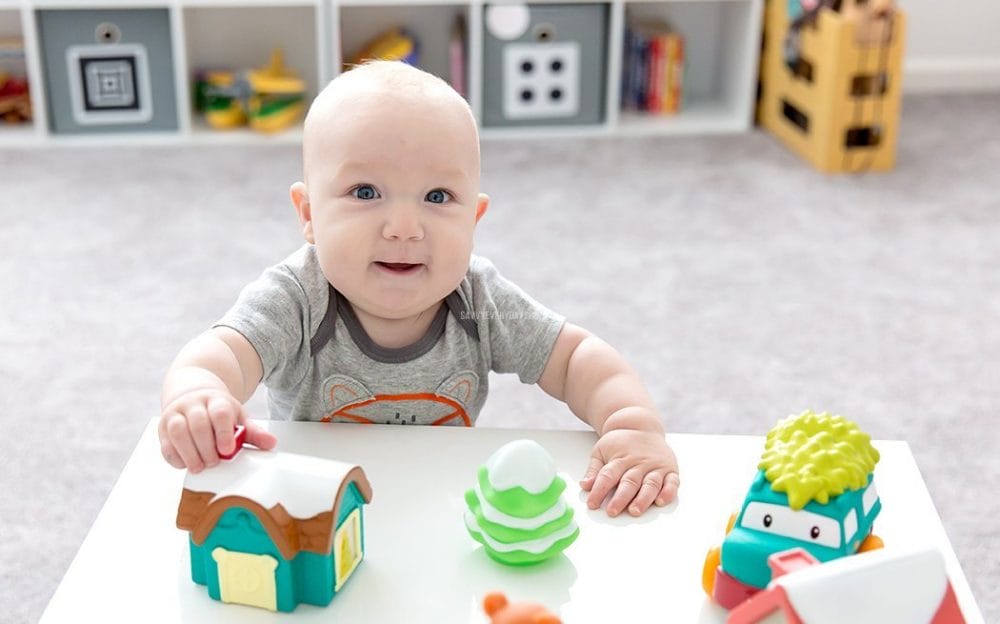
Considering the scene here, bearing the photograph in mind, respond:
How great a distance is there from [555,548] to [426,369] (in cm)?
30

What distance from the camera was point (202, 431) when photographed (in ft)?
2.65

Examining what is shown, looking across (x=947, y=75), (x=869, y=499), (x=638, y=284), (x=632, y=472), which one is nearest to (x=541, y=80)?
(x=638, y=284)

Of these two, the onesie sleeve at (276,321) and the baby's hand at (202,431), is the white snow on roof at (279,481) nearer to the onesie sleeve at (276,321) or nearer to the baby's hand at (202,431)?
the baby's hand at (202,431)

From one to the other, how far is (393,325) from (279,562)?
350 millimetres

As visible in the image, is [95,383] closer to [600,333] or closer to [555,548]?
[600,333]

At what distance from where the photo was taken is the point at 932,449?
1.74 meters

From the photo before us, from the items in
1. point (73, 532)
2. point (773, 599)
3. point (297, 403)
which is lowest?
point (73, 532)

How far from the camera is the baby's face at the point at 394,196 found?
932 millimetres

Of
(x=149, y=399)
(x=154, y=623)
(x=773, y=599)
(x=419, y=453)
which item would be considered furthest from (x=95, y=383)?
(x=773, y=599)

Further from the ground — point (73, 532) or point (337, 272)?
point (337, 272)

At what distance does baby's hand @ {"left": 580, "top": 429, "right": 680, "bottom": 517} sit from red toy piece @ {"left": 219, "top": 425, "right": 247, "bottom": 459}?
0.23 metres

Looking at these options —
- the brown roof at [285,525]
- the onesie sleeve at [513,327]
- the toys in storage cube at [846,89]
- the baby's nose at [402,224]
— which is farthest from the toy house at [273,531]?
the toys in storage cube at [846,89]

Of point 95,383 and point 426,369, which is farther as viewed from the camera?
point 95,383

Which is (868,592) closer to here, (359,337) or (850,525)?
(850,525)
